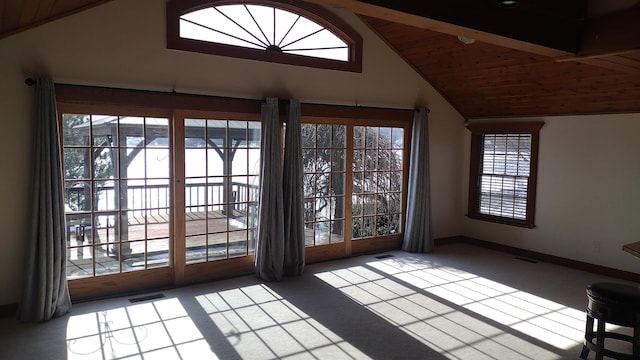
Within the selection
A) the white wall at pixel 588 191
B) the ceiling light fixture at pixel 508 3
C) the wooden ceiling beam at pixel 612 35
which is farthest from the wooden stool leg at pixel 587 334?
the white wall at pixel 588 191

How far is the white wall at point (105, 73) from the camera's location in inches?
153

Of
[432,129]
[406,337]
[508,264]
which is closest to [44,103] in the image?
[406,337]

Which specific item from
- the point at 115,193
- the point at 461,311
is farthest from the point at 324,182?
the point at 115,193

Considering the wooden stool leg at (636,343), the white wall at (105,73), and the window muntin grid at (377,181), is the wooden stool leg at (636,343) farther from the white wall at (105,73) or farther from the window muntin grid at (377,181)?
the white wall at (105,73)

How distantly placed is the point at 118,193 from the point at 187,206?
72 cm

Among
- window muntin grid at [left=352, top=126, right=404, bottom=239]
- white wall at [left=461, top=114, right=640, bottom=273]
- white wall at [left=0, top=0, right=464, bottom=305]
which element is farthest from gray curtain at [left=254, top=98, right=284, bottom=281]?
white wall at [left=461, top=114, right=640, bottom=273]

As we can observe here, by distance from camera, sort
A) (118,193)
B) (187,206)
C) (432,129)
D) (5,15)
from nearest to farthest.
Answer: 1. (5,15)
2. (118,193)
3. (187,206)
4. (432,129)

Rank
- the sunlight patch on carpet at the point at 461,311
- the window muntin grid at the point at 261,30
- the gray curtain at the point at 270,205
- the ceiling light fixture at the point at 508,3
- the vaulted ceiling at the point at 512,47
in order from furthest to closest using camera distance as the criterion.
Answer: the gray curtain at the point at 270,205, the window muntin grid at the point at 261,30, the sunlight patch on carpet at the point at 461,311, the vaulted ceiling at the point at 512,47, the ceiling light fixture at the point at 508,3

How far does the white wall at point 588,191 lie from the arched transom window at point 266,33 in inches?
119

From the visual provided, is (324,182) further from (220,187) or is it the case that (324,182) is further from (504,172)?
(504,172)

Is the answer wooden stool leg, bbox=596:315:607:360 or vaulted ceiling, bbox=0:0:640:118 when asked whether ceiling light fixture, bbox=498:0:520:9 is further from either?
wooden stool leg, bbox=596:315:607:360

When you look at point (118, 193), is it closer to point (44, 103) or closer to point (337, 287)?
point (44, 103)

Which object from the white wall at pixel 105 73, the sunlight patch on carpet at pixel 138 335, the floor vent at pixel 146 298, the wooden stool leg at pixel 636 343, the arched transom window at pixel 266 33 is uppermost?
the arched transom window at pixel 266 33

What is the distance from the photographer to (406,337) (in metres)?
3.67
